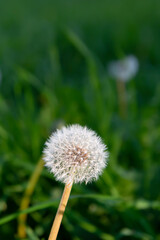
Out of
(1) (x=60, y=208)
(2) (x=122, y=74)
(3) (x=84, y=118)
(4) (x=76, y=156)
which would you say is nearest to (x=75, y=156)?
(4) (x=76, y=156)

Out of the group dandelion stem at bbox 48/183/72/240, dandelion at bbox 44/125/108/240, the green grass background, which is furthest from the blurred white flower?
dandelion stem at bbox 48/183/72/240

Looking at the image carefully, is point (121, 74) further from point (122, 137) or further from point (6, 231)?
point (6, 231)

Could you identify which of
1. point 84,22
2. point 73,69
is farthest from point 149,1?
point 73,69

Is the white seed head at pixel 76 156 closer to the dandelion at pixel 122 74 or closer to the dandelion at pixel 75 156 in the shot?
the dandelion at pixel 75 156

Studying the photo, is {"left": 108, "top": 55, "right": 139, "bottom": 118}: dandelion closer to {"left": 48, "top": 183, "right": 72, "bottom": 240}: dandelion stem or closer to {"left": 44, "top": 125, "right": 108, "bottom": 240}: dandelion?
{"left": 44, "top": 125, "right": 108, "bottom": 240}: dandelion

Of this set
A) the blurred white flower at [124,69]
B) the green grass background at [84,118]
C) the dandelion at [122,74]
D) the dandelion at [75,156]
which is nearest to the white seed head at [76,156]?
the dandelion at [75,156]
